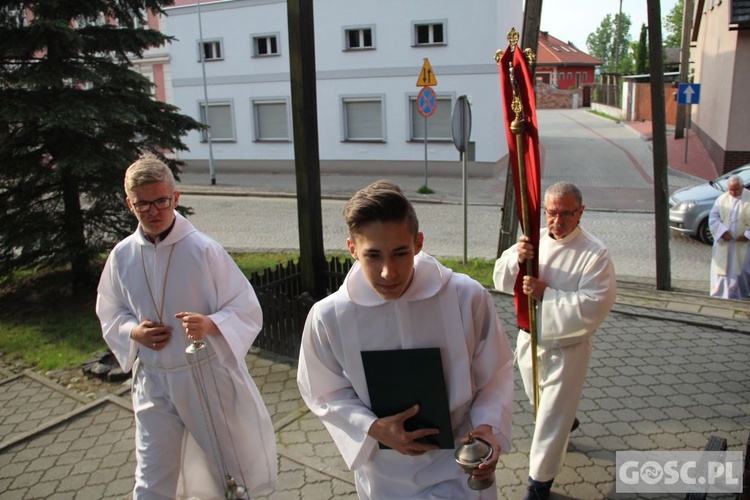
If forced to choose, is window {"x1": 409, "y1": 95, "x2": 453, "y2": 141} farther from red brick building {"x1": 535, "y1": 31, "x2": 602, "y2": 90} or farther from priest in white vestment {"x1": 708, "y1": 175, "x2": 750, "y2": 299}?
red brick building {"x1": 535, "y1": 31, "x2": 602, "y2": 90}

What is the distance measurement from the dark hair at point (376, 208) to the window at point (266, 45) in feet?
74.3

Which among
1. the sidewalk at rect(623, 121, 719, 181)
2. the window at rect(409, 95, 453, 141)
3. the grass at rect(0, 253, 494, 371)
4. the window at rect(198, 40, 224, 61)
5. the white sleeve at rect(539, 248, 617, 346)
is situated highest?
the window at rect(198, 40, 224, 61)

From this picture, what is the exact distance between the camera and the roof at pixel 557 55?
7331 centimetres

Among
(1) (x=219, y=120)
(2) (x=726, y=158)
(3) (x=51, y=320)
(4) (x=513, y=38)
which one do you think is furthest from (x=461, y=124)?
(1) (x=219, y=120)

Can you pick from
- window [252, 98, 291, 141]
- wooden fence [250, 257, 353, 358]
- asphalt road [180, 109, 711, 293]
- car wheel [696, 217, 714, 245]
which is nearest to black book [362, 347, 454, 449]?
wooden fence [250, 257, 353, 358]

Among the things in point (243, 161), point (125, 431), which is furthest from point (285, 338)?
point (243, 161)

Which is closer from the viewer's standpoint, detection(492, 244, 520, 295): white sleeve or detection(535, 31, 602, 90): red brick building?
detection(492, 244, 520, 295): white sleeve

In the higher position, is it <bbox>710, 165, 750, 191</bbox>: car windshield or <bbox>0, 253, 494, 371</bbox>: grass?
<bbox>710, 165, 750, 191</bbox>: car windshield

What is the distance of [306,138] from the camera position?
6.91 meters

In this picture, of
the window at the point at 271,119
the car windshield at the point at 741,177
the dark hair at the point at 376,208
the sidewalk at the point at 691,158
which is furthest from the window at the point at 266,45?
the dark hair at the point at 376,208

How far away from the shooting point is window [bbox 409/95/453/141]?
72.6ft

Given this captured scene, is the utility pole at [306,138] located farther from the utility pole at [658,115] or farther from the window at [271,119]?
the window at [271,119]

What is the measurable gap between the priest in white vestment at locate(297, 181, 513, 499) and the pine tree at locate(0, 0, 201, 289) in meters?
6.58

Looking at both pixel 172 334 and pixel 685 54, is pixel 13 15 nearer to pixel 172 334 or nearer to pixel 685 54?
pixel 172 334
